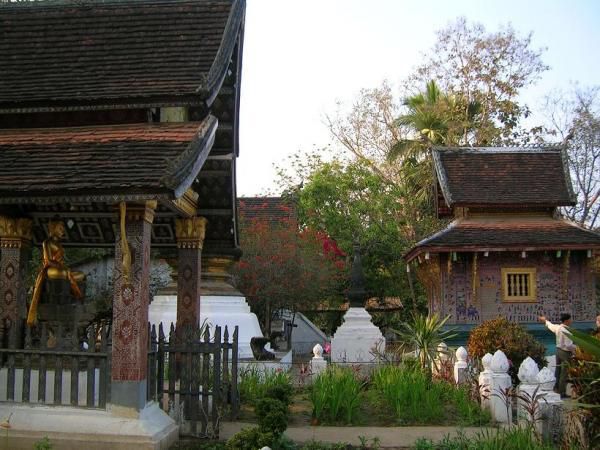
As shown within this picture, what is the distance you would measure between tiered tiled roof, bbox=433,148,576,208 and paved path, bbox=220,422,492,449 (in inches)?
568

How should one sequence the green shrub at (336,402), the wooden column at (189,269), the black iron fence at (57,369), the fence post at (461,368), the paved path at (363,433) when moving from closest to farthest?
the black iron fence at (57,369) → the paved path at (363,433) → the green shrub at (336,402) → the wooden column at (189,269) → the fence post at (461,368)

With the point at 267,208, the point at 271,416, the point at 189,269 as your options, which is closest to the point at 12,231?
the point at 189,269

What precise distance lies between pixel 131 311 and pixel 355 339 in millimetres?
11346

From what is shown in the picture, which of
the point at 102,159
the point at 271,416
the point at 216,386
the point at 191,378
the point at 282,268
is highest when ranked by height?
the point at 102,159

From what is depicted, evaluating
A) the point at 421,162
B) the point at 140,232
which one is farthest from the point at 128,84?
the point at 421,162

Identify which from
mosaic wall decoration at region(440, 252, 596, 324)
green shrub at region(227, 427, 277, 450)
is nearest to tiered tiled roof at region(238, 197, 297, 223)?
mosaic wall decoration at region(440, 252, 596, 324)

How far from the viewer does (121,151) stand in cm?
770

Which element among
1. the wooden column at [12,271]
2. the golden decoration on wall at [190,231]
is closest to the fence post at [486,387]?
the golden decoration on wall at [190,231]

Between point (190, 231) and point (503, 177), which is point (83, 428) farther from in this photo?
point (503, 177)

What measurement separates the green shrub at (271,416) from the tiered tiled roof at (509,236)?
14277 millimetres

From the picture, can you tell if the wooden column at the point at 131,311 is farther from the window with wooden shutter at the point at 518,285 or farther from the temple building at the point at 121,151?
the window with wooden shutter at the point at 518,285

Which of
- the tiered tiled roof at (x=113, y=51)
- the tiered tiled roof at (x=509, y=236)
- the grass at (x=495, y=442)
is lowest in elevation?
the grass at (x=495, y=442)

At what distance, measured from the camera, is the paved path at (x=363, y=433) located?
822cm

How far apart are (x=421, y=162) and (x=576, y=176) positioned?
7.29m
